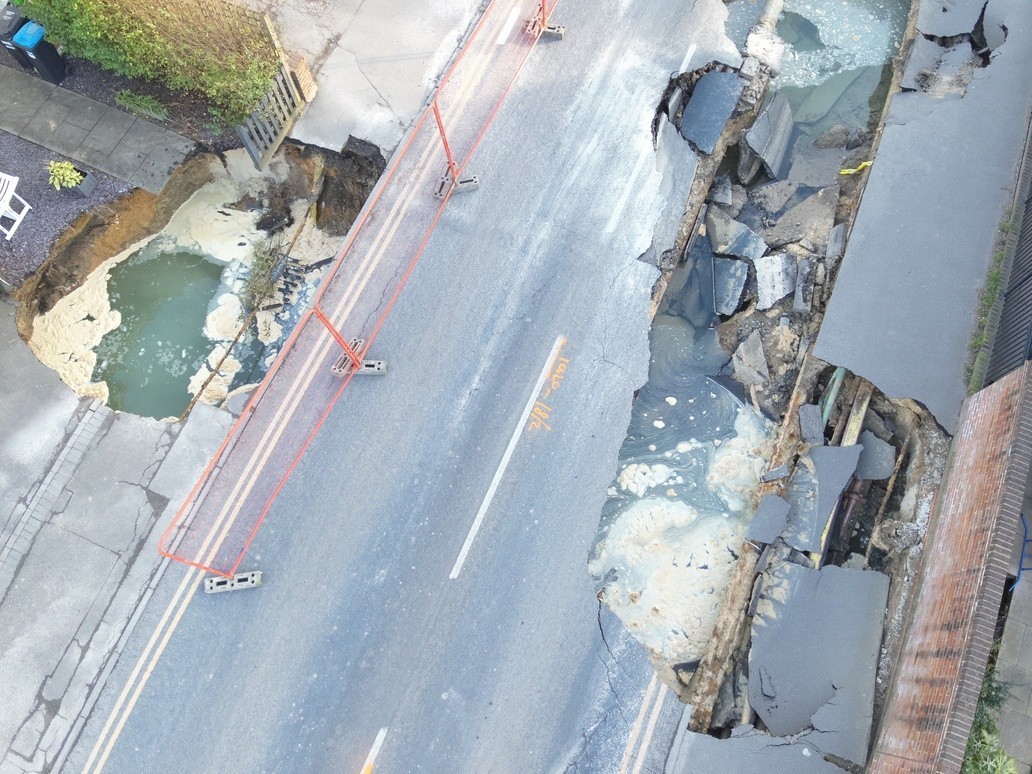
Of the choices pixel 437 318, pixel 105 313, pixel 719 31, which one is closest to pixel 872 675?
pixel 437 318

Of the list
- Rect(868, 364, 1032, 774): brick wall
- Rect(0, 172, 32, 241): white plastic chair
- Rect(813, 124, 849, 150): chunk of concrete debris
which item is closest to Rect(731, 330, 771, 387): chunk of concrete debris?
Rect(868, 364, 1032, 774): brick wall

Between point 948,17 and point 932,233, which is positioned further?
point 948,17

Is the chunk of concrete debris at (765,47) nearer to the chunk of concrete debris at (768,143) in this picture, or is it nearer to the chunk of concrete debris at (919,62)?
the chunk of concrete debris at (768,143)

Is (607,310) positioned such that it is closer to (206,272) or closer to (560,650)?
(560,650)

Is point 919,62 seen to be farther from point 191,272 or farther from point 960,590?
point 191,272

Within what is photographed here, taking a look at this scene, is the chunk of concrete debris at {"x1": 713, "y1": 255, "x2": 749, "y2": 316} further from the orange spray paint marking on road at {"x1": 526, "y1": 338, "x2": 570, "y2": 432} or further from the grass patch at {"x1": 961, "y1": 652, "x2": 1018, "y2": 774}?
the grass patch at {"x1": 961, "y1": 652, "x2": 1018, "y2": 774}

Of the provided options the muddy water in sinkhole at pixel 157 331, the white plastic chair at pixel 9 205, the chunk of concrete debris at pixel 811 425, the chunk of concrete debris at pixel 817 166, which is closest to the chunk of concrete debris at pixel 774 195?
the chunk of concrete debris at pixel 817 166

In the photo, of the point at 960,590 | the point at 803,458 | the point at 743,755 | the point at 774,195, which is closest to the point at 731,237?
the point at 774,195
